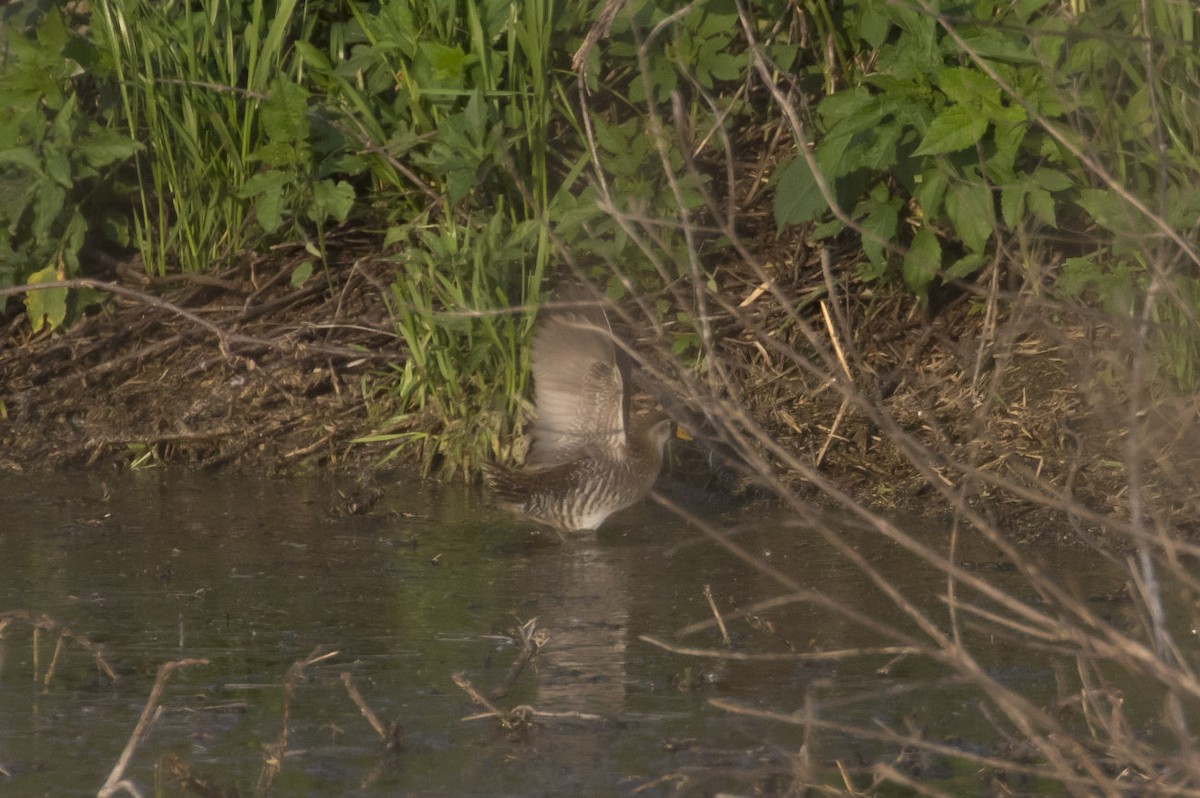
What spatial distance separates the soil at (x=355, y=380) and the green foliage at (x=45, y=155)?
0.30m

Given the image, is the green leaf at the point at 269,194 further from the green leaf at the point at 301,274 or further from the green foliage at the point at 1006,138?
the green foliage at the point at 1006,138

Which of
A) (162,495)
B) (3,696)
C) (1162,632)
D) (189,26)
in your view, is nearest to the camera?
(1162,632)

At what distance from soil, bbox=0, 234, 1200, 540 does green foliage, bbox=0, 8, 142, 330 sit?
0.30m

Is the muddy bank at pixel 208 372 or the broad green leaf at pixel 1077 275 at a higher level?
the broad green leaf at pixel 1077 275

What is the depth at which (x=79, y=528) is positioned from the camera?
18.3 ft

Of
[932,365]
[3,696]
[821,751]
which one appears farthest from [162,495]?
[821,751]

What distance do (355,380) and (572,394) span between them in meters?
1.10

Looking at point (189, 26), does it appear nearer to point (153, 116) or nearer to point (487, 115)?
point (153, 116)

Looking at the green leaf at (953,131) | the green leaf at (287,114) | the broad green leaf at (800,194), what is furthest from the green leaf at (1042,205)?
the green leaf at (287,114)

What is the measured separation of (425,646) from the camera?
4.30m

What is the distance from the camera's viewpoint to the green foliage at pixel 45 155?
6.48 metres

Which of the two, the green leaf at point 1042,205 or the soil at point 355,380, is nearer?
the green leaf at point 1042,205

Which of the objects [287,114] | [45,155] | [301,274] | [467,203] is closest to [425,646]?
[467,203]

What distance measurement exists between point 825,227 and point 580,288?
92 cm
